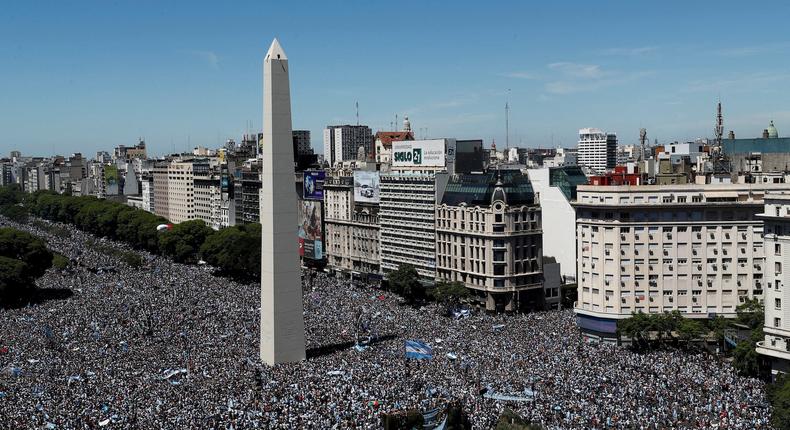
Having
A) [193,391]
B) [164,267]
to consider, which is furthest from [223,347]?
[164,267]

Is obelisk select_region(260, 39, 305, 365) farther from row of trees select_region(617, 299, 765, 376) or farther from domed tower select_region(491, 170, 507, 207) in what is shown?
domed tower select_region(491, 170, 507, 207)

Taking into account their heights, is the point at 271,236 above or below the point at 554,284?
above

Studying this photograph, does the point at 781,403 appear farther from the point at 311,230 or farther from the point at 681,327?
the point at 311,230

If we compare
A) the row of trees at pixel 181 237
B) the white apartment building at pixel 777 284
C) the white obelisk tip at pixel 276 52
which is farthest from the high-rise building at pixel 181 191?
the white apartment building at pixel 777 284

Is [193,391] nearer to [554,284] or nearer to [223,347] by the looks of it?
[223,347]

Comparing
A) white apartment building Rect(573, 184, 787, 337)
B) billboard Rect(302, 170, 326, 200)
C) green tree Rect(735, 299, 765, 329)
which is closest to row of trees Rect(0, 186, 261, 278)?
billboard Rect(302, 170, 326, 200)

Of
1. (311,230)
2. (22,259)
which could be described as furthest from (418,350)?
(311,230)

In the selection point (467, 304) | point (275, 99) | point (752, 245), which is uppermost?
point (275, 99)
